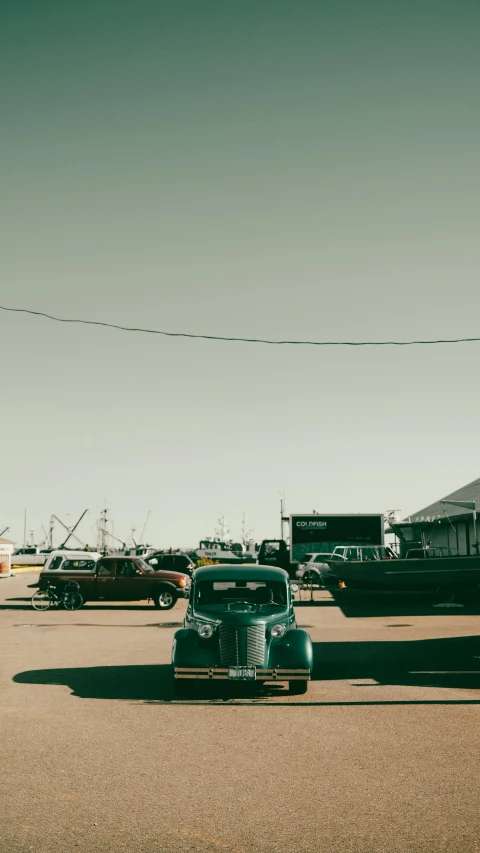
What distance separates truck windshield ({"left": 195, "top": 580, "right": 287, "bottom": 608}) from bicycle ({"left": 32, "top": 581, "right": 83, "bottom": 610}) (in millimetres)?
16226

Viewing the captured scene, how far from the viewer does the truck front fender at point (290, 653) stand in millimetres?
11180

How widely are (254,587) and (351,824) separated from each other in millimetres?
6973

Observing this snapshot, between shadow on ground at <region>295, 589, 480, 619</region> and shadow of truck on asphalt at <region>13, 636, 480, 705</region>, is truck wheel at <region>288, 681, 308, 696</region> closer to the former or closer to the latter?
shadow of truck on asphalt at <region>13, 636, 480, 705</region>

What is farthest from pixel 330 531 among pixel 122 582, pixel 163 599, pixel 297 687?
pixel 297 687

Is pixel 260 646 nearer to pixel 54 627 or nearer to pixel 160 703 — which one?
pixel 160 703

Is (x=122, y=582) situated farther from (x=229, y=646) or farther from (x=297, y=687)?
(x=229, y=646)

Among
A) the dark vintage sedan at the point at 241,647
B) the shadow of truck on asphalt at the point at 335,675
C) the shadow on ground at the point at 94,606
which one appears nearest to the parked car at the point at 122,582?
the shadow on ground at the point at 94,606

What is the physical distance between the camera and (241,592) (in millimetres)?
12812

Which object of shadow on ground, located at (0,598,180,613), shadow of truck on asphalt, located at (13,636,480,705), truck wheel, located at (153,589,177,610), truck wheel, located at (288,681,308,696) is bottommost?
shadow on ground, located at (0,598,180,613)

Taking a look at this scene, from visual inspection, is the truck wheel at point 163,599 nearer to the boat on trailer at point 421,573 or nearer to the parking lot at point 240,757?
the boat on trailer at point 421,573

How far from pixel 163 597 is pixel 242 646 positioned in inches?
718

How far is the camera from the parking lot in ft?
18.9

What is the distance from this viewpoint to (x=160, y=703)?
10.8 m

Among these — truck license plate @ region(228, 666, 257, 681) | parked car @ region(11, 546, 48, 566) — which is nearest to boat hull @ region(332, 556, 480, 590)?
truck license plate @ region(228, 666, 257, 681)
